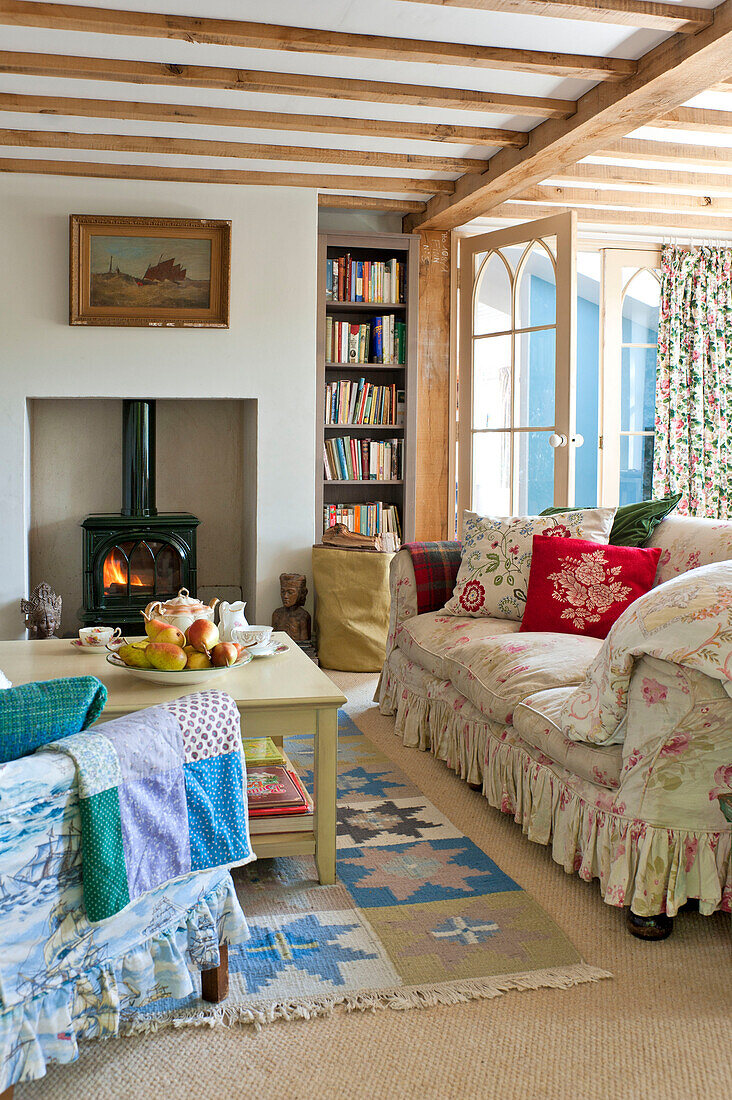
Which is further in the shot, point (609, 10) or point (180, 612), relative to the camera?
point (609, 10)

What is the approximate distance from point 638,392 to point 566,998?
484cm

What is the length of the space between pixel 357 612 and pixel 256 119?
2.33 metres

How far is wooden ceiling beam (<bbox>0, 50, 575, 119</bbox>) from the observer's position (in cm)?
338

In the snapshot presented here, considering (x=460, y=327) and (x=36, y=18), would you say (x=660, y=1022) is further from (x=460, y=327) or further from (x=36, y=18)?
(x=460, y=327)

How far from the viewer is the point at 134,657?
235 cm

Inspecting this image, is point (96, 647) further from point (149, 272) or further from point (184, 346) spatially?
point (149, 272)

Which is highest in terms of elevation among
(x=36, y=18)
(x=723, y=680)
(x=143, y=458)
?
(x=36, y=18)

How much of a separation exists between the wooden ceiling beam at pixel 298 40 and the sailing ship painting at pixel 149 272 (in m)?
1.53

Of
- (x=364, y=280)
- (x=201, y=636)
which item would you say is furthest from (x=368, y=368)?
(x=201, y=636)

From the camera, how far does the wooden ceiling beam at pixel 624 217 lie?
5.42 m

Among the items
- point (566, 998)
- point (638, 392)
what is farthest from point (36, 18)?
point (638, 392)

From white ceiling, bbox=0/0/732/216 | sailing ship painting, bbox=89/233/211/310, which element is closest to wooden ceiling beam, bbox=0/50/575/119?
white ceiling, bbox=0/0/732/216

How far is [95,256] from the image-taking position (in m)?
4.58

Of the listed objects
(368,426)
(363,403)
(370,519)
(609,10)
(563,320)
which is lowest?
(370,519)
